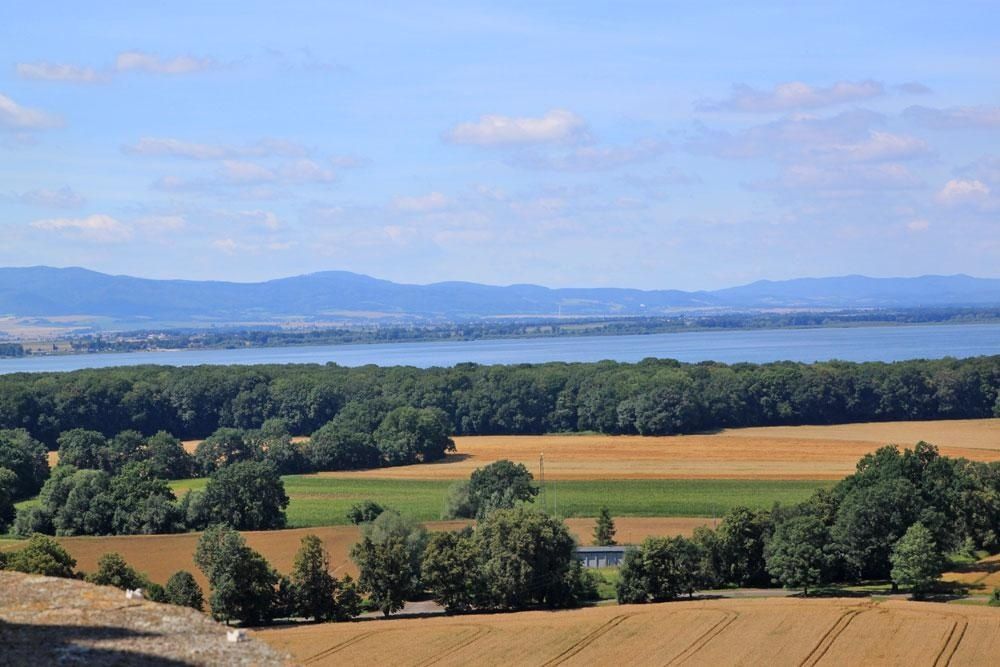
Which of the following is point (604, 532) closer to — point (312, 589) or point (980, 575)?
point (980, 575)

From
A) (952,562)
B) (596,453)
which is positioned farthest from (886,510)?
(596,453)

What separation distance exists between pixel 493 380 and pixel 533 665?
86461mm

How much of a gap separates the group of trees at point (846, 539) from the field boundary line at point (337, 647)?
1188 cm

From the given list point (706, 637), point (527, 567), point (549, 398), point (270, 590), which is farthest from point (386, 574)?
point (549, 398)

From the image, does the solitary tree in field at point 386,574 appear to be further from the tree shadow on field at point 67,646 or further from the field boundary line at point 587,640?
the tree shadow on field at point 67,646

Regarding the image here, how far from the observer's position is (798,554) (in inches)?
1977

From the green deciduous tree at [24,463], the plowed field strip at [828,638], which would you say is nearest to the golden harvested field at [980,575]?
the plowed field strip at [828,638]

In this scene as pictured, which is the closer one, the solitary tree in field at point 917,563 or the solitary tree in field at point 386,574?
the solitary tree in field at point 386,574

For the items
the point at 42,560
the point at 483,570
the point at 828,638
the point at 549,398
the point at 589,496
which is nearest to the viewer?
the point at 828,638

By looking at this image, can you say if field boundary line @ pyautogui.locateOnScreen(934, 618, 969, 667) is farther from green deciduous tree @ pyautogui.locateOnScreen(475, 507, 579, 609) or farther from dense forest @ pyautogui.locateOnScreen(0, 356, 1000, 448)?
dense forest @ pyautogui.locateOnScreen(0, 356, 1000, 448)

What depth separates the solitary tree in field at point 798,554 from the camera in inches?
1972

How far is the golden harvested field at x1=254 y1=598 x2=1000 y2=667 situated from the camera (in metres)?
36.0

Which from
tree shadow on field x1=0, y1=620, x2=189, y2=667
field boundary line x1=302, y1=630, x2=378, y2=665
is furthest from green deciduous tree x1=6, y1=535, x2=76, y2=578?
tree shadow on field x1=0, y1=620, x2=189, y2=667

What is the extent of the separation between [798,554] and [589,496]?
2318 cm
